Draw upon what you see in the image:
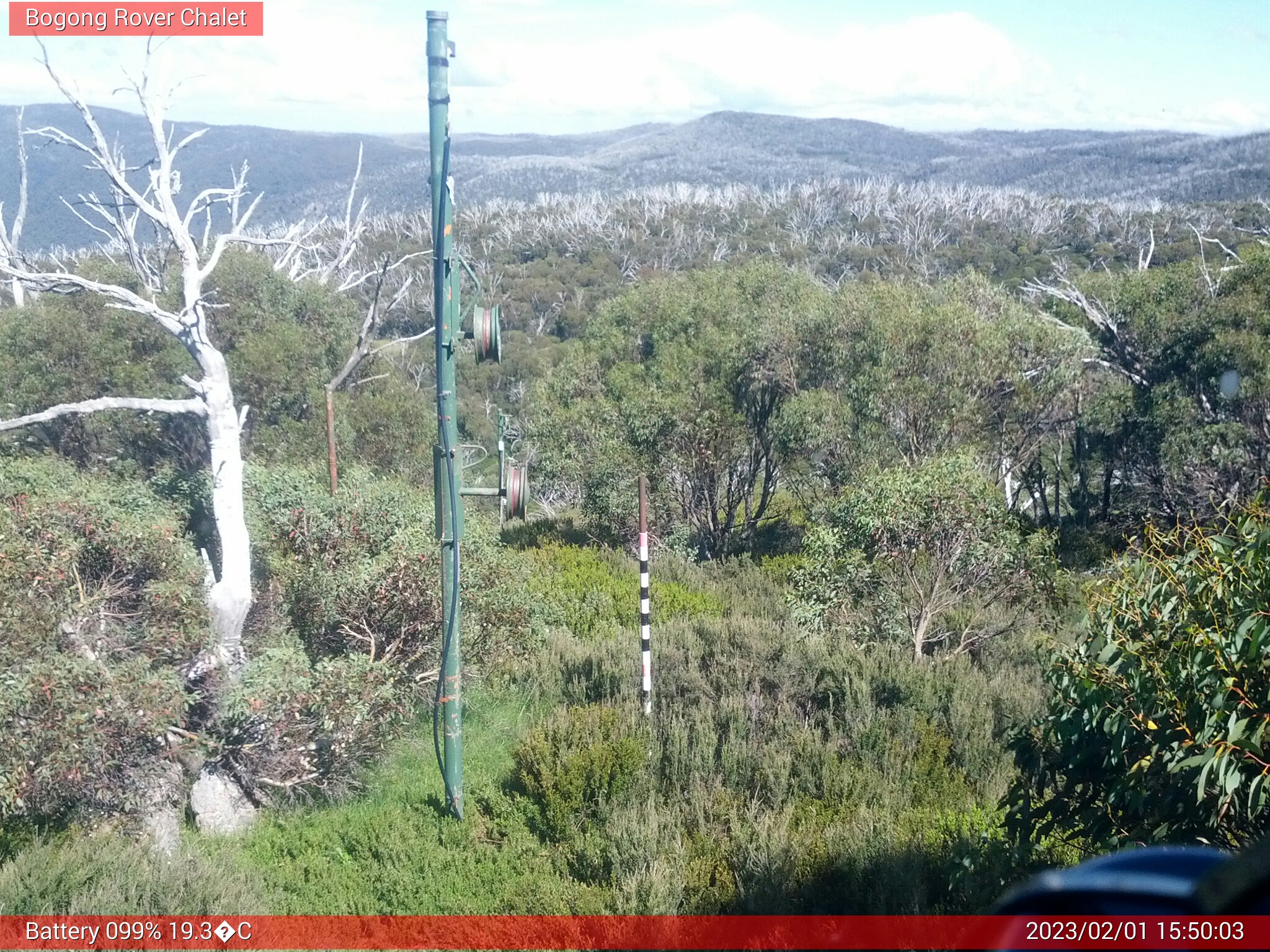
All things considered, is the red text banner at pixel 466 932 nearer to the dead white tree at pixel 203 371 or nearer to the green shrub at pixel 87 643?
the green shrub at pixel 87 643

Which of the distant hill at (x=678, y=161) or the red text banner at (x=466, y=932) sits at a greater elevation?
the distant hill at (x=678, y=161)

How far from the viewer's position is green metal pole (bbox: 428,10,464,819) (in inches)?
258

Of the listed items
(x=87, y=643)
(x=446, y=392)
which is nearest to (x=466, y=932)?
(x=446, y=392)

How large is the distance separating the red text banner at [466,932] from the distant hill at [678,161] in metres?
39.5

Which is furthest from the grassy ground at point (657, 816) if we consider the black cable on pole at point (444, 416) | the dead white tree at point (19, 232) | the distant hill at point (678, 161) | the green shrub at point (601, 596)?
the distant hill at point (678, 161)

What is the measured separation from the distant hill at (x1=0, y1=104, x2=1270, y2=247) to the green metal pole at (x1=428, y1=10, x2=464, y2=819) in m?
38.1

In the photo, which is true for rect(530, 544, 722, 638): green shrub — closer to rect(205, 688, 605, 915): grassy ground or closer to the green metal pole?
rect(205, 688, 605, 915): grassy ground

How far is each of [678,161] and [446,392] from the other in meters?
139

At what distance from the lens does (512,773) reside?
8.16 metres

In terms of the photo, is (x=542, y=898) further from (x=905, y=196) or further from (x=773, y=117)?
(x=773, y=117)

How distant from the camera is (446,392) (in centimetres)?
684

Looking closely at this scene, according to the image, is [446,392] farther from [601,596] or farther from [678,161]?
[678,161]

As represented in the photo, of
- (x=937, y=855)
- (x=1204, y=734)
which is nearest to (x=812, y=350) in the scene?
(x=937, y=855)

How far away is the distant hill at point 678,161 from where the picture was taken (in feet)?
229
